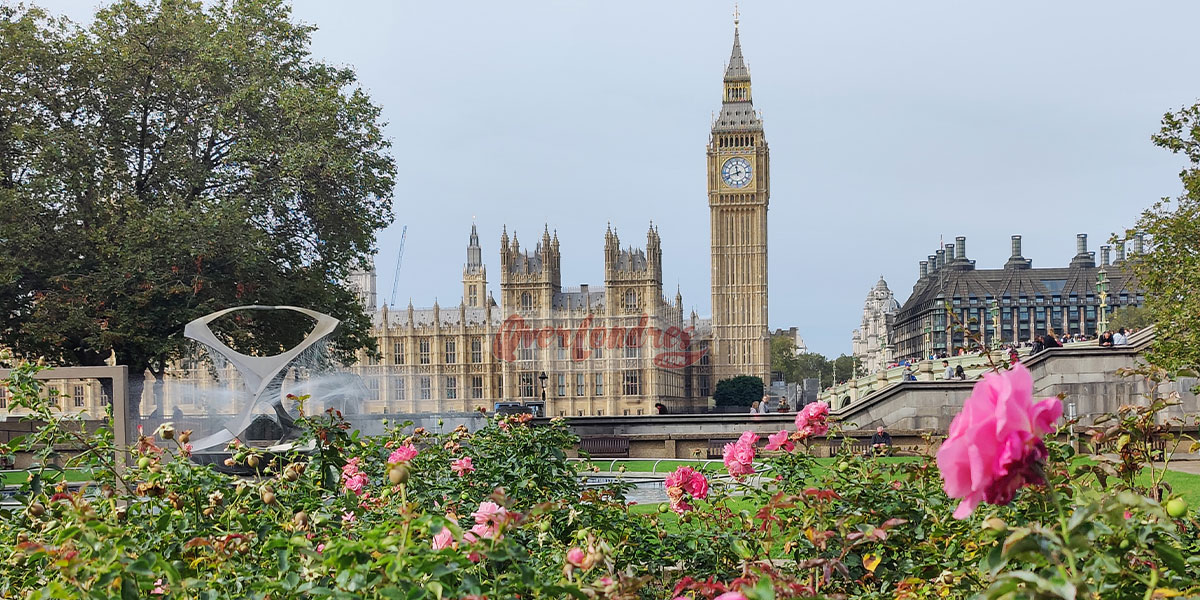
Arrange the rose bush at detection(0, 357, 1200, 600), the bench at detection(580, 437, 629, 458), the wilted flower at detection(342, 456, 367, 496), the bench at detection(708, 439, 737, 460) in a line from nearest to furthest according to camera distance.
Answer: the rose bush at detection(0, 357, 1200, 600)
the wilted flower at detection(342, 456, 367, 496)
the bench at detection(708, 439, 737, 460)
the bench at detection(580, 437, 629, 458)

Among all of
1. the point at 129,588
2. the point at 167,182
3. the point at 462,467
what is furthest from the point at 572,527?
the point at 167,182

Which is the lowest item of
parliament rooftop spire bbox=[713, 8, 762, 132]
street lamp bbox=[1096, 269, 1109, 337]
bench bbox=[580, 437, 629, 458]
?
bench bbox=[580, 437, 629, 458]

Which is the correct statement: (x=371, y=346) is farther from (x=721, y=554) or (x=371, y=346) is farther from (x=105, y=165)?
(x=721, y=554)

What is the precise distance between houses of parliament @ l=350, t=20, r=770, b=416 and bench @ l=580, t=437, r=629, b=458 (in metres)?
57.9

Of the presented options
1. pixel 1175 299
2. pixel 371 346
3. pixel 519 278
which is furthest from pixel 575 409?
pixel 1175 299

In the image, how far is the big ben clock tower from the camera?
8800cm

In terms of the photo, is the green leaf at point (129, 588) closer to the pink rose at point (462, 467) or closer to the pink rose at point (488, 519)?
the pink rose at point (488, 519)

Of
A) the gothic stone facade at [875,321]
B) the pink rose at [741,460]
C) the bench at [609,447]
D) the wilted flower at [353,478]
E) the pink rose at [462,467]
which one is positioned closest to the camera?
the wilted flower at [353,478]

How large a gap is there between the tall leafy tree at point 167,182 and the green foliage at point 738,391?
194 feet

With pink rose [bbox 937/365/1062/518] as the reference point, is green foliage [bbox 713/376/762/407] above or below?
below

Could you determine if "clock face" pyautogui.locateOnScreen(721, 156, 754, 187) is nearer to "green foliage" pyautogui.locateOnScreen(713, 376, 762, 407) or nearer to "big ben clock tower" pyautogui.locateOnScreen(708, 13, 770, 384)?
"big ben clock tower" pyautogui.locateOnScreen(708, 13, 770, 384)

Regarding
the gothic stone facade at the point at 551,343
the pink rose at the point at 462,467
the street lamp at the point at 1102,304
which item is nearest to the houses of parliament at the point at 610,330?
the gothic stone facade at the point at 551,343

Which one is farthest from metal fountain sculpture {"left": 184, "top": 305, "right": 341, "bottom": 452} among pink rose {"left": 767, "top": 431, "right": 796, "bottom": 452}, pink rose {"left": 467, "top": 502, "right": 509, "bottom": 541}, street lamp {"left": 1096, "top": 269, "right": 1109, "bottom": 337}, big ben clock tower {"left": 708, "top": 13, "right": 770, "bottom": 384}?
big ben clock tower {"left": 708, "top": 13, "right": 770, "bottom": 384}

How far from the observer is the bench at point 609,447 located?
65.6 ft
